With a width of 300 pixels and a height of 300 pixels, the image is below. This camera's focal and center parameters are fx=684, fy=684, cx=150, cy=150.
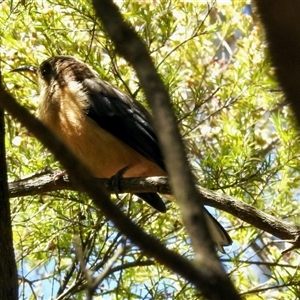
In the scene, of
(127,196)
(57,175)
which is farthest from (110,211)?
(127,196)

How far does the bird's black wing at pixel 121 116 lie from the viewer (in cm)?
436

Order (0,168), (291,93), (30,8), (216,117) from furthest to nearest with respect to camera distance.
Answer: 1. (216,117)
2. (30,8)
3. (0,168)
4. (291,93)

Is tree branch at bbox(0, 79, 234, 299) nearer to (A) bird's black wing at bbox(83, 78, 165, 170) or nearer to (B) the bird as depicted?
(B) the bird

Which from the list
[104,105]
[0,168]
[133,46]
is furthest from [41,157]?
[133,46]

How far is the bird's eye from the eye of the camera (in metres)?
4.56

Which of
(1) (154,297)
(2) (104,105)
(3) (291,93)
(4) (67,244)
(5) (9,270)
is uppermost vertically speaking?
(2) (104,105)

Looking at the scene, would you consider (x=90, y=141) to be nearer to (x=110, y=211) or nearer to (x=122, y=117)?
(x=122, y=117)

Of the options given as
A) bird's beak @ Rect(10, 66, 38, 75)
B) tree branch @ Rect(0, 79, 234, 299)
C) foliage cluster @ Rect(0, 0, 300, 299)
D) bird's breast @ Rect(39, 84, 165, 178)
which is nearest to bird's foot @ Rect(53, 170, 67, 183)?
foliage cluster @ Rect(0, 0, 300, 299)

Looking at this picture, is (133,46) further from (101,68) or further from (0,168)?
(101,68)

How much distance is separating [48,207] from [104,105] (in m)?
0.82

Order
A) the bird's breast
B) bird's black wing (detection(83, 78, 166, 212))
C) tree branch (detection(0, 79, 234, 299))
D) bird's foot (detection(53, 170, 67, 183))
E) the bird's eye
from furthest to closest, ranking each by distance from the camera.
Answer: the bird's eye < bird's black wing (detection(83, 78, 166, 212)) < the bird's breast < bird's foot (detection(53, 170, 67, 183)) < tree branch (detection(0, 79, 234, 299))

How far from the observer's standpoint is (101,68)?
4.28m

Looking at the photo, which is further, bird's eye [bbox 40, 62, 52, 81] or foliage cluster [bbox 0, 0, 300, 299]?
bird's eye [bbox 40, 62, 52, 81]

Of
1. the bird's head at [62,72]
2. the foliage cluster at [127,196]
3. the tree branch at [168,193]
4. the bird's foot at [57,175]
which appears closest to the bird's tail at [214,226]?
the foliage cluster at [127,196]
